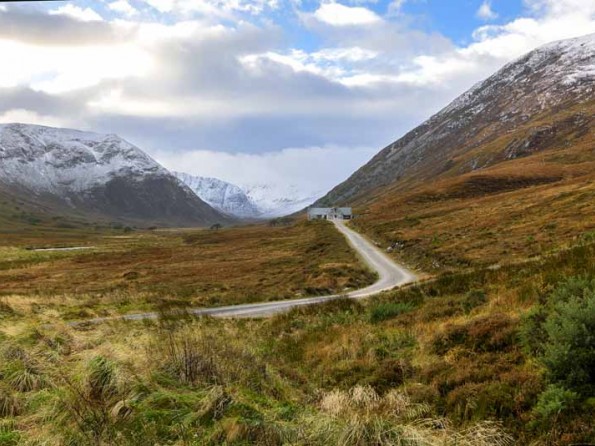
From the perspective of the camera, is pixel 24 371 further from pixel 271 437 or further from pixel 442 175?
pixel 442 175

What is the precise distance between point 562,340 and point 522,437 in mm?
2028

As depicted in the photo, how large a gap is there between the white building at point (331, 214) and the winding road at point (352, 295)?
82724 mm

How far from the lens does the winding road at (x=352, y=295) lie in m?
25.8

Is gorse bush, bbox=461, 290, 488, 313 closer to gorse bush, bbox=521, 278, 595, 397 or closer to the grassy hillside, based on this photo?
gorse bush, bbox=521, 278, 595, 397

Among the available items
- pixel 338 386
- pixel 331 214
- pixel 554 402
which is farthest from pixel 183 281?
pixel 331 214

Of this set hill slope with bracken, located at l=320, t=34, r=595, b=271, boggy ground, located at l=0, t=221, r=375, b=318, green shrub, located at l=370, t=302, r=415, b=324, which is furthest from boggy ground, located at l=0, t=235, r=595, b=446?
hill slope with bracken, located at l=320, t=34, r=595, b=271

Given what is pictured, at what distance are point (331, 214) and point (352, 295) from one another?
13010cm

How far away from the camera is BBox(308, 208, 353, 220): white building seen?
487 ft

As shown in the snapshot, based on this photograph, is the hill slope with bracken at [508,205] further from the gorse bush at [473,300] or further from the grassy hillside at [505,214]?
the gorse bush at [473,300]

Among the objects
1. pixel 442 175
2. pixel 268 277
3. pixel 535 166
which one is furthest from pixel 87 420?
pixel 442 175

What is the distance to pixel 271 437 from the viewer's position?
625 centimetres

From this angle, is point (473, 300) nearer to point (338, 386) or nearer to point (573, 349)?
point (338, 386)

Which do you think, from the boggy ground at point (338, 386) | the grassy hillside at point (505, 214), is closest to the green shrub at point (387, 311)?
the boggy ground at point (338, 386)

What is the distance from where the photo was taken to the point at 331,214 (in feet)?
527
